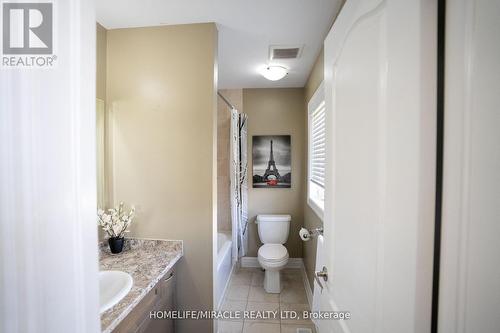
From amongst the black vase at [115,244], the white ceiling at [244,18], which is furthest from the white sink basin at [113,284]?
the white ceiling at [244,18]

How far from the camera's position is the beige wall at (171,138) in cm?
161

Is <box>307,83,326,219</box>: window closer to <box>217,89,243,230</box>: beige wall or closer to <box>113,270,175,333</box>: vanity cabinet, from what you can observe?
<box>217,89,243,230</box>: beige wall

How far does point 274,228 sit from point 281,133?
1.35 metres

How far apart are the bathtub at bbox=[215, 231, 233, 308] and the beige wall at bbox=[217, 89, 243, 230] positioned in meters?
0.25

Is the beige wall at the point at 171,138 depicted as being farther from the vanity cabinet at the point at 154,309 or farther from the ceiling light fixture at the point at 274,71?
the ceiling light fixture at the point at 274,71

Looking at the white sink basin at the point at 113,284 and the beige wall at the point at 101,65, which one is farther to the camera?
the beige wall at the point at 101,65

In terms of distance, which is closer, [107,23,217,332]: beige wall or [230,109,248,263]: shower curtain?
[107,23,217,332]: beige wall

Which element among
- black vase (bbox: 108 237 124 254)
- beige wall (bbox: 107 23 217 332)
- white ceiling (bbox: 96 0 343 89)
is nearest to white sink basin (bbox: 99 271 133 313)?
black vase (bbox: 108 237 124 254)

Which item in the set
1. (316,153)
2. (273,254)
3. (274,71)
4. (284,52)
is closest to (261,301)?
(273,254)

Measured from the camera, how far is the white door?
49 cm

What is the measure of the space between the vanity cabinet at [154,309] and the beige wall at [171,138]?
0.40ft

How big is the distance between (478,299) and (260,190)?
2.74 metres

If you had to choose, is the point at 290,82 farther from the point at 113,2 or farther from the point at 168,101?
the point at 113,2

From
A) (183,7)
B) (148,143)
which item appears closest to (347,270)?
(148,143)
